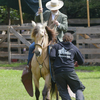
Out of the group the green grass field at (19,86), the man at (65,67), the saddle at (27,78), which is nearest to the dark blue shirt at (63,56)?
the man at (65,67)

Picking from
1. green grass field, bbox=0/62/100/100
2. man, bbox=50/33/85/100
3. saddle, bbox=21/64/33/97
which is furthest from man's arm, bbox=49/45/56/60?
green grass field, bbox=0/62/100/100

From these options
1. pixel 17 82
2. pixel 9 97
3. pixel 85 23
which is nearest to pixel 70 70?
pixel 9 97

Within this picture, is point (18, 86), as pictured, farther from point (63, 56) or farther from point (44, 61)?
point (63, 56)

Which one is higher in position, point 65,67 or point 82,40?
point 82,40

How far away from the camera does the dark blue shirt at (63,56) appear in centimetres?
551

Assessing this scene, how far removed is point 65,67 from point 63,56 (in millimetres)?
223

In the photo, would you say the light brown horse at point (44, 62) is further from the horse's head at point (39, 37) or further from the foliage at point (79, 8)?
the foliage at point (79, 8)

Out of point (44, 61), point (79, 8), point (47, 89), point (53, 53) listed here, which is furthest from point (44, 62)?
point (79, 8)

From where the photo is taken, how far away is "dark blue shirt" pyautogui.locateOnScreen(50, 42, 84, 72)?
5511 mm

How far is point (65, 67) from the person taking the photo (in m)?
5.48

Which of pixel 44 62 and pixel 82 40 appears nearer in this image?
pixel 44 62

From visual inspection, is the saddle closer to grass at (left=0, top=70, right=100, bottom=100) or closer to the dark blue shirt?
grass at (left=0, top=70, right=100, bottom=100)

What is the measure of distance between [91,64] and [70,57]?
7838 millimetres

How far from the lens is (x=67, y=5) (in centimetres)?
1417
